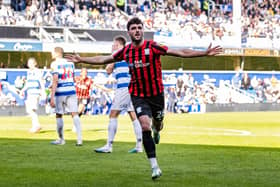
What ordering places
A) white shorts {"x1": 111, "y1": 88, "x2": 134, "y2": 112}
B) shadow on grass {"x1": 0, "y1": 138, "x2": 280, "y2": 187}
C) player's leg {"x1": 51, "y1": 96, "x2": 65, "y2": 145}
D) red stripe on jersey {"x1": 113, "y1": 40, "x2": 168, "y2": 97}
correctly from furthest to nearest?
player's leg {"x1": 51, "y1": 96, "x2": 65, "y2": 145}
white shorts {"x1": 111, "y1": 88, "x2": 134, "y2": 112}
red stripe on jersey {"x1": 113, "y1": 40, "x2": 168, "y2": 97}
shadow on grass {"x1": 0, "y1": 138, "x2": 280, "y2": 187}

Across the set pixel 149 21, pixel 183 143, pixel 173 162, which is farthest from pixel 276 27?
pixel 173 162

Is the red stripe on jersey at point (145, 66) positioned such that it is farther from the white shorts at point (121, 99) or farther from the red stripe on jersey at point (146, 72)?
the white shorts at point (121, 99)

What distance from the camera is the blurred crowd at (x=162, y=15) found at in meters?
44.9

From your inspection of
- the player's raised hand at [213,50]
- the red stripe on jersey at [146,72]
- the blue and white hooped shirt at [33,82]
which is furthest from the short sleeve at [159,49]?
the blue and white hooped shirt at [33,82]

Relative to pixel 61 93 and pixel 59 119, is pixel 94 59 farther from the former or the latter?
pixel 61 93

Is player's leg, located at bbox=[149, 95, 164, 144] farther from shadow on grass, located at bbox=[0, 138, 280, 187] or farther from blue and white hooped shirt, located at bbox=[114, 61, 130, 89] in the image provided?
blue and white hooped shirt, located at bbox=[114, 61, 130, 89]

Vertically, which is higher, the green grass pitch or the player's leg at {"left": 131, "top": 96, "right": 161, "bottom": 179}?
the player's leg at {"left": 131, "top": 96, "right": 161, "bottom": 179}

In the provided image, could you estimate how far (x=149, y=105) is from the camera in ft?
34.6

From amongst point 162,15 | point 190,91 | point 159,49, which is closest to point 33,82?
point 159,49

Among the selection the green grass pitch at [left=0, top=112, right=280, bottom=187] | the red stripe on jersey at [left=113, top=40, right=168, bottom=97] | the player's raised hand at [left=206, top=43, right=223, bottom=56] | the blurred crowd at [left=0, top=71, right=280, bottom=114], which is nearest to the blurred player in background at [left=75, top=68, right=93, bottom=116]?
the green grass pitch at [left=0, top=112, right=280, bottom=187]

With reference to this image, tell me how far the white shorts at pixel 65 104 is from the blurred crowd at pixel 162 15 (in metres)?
27.5

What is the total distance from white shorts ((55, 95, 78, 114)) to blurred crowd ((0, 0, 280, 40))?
2746 cm

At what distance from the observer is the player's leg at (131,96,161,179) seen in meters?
9.66

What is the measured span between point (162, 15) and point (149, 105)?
40057mm
